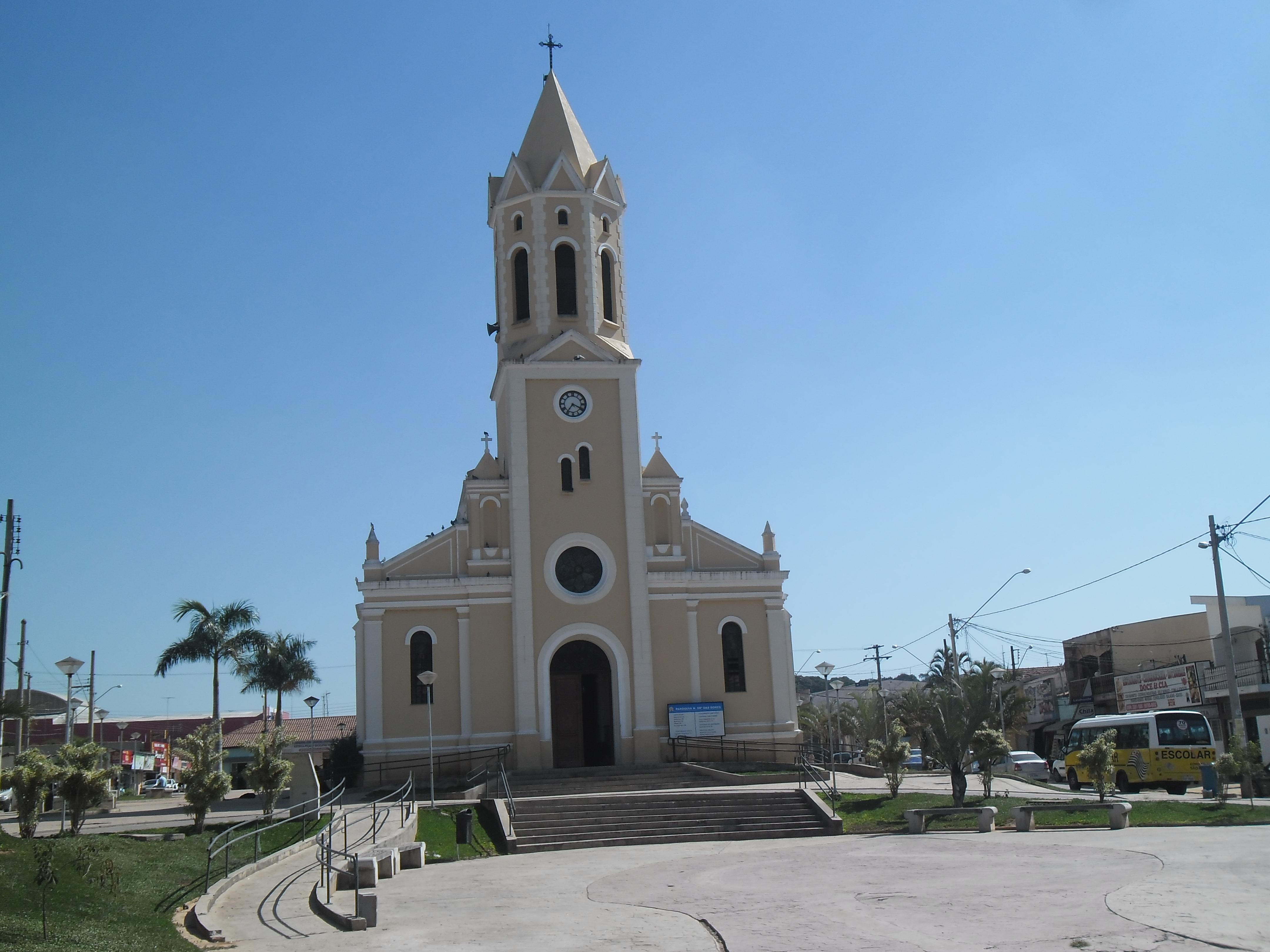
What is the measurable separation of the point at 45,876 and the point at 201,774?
1083cm

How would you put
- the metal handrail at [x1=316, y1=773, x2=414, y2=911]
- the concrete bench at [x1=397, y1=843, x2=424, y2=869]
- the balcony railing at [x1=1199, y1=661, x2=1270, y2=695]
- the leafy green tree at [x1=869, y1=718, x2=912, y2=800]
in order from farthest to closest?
the balcony railing at [x1=1199, y1=661, x2=1270, y2=695]
the leafy green tree at [x1=869, y1=718, x2=912, y2=800]
the concrete bench at [x1=397, y1=843, x2=424, y2=869]
the metal handrail at [x1=316, y1=773, x2=414, y2=911]

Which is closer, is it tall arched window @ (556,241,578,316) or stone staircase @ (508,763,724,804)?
stone staircase @ (508,763,724,804)

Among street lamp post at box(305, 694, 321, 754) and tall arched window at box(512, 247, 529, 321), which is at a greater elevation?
tall arched window at box(512, 247, 529, 321)

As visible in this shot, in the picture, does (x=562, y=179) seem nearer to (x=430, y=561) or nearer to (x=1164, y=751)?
(x=430, y=561)

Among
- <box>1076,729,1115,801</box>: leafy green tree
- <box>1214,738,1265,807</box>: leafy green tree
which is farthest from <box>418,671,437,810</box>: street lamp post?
<box>1214,738,1265,807</box>: leafy green tree

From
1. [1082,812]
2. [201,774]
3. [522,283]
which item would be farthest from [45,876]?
[522,283]

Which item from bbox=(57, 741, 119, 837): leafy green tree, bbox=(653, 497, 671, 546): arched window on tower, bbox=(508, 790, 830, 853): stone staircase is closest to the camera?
bbox=(57, 741, 119, 837): leafy green tree

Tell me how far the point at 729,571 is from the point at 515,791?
10.8 metres

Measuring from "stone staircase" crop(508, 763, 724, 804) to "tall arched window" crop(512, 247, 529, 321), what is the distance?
14913 millimetres

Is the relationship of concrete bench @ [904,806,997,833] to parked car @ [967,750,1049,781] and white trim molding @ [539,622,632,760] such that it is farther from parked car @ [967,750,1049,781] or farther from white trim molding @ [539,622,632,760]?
parked car @ [967,750,1049,781]

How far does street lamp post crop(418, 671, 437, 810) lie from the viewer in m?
27.5

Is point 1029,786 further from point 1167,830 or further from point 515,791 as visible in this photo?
point 515,791

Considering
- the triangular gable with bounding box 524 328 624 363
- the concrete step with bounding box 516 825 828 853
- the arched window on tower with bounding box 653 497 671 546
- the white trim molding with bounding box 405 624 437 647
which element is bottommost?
the concrete step with bounding box 516 825 828 853

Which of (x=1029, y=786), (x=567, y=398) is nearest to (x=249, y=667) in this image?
(x=567, y=398)
